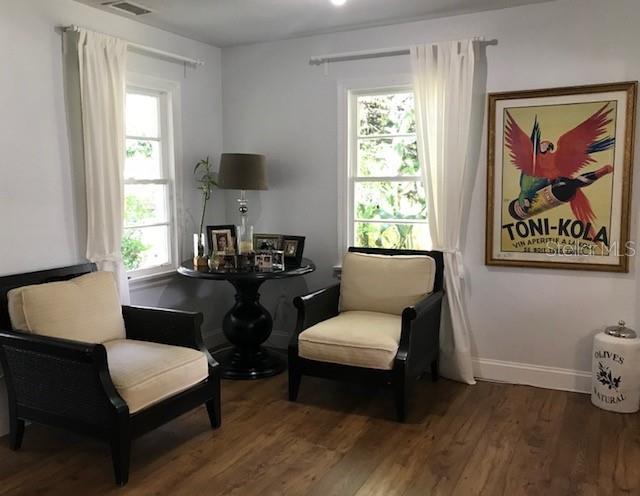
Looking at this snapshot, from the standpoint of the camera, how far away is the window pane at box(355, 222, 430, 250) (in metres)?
4.07

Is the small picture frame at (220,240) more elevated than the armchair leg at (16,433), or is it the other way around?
the small picture frame at (220,240)

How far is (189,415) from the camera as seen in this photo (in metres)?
3.30

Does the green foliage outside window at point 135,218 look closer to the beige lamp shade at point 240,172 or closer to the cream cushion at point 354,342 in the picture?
the beige lamp shade at point 240,172

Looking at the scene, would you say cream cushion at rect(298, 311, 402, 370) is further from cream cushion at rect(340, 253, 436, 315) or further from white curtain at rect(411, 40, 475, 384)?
white curtain at rect(411, 40, 475, 384)

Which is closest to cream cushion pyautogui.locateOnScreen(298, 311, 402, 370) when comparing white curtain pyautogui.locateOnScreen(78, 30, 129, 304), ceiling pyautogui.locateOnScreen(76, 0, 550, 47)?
white curtain pyautogui.locateOnScreen(78, 30, 129, 304)

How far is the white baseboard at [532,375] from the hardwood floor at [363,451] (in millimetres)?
97

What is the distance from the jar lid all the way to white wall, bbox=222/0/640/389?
0.37ft

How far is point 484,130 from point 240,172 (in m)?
1.59

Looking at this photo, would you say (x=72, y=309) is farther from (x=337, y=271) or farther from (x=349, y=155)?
(x=349, y=155)

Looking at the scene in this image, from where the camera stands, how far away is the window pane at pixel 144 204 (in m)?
3.92

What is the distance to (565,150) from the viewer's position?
3.50 meters

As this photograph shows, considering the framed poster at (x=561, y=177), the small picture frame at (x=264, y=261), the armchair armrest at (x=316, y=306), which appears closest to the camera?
the framed poster at (x=561, y=177)

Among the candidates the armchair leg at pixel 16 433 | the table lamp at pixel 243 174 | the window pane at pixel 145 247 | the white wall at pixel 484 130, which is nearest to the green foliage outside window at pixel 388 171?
the white wall at pixel 484 130

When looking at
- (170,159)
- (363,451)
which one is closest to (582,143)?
(363,451)
